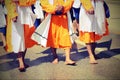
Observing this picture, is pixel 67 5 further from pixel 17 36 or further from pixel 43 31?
pixel 17 36

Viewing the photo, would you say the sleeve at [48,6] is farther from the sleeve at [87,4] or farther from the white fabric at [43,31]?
the sleeve at [87,4]

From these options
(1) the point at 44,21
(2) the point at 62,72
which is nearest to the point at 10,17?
(1) the point at 44,21

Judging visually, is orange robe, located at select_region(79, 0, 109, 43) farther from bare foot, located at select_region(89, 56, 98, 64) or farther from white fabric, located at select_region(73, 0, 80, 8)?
bare foot, located at select_region(89, 56, 98, 64)

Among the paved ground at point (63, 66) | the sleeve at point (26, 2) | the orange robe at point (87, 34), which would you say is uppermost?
the sleeve at point (26, 2)

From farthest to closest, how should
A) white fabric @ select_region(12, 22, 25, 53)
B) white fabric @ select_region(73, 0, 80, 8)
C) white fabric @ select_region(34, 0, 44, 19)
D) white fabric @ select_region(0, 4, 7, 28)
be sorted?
white fabric @ select_region(0, 4, 7, 28) < white fabric @ select_region(73, 0, 80, 8) < white fabric @ select_region(34, 0, 44, 19) < white fabric @ select_region(12, 22, 25, 53)

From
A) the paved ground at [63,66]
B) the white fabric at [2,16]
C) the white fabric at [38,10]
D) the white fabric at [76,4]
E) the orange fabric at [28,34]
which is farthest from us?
the white fabric at [2,16]

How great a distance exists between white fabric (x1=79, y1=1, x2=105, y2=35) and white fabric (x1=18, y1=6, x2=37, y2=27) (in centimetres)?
90

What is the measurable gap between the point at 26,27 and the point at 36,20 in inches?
15.4

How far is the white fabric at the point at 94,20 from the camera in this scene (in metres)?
5.80

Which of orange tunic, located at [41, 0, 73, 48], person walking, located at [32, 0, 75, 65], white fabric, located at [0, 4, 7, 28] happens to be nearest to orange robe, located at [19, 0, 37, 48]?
person walking, located at [32, 0, 75, 65]

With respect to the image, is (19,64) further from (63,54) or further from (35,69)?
(63,54)

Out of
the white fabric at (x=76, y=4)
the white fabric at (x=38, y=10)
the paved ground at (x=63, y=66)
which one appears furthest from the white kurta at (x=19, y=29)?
the white fabric at (x=76, y=4)

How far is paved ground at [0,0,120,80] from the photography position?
5207 mm

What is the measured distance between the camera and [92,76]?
17.0ft
